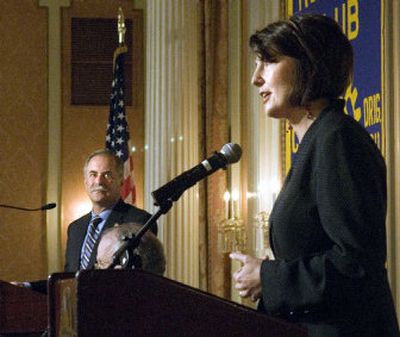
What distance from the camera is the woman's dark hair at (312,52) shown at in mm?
2057

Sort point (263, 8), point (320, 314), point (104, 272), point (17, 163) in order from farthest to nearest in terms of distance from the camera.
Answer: point (17, 163) < point (263, 8) < point (320, 314) < point (104, 272)

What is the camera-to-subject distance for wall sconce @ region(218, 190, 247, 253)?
25.8 feet

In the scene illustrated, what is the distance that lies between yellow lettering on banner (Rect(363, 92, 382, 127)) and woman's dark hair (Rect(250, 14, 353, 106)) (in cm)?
303

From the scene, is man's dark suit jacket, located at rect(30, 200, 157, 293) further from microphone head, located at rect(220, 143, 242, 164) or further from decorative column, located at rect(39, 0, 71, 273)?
decorative column, located at rect(39, 0, 71, 273)

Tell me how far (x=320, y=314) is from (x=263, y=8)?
5.78 meters

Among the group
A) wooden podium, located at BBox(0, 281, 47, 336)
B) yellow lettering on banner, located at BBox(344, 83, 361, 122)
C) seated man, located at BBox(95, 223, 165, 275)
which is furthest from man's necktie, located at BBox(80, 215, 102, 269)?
seated man, located at BBox(95, 223, 165, 275)

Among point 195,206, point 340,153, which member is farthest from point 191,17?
point 340,153

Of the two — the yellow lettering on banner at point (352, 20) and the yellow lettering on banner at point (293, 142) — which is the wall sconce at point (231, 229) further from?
the yellow lettering on banner at point (352, 20)

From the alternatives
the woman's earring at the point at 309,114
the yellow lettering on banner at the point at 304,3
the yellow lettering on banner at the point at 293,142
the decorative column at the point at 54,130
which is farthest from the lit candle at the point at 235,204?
the woman's earring at the point at 309,114

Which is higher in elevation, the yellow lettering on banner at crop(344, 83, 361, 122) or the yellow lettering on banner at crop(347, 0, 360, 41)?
the yellow lettering on banner at crop(347, 0, 360, 41)

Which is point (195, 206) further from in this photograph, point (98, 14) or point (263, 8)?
point (98, 14)

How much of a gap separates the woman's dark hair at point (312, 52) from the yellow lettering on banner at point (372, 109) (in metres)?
3.03

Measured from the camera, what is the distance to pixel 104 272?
1.73 metres

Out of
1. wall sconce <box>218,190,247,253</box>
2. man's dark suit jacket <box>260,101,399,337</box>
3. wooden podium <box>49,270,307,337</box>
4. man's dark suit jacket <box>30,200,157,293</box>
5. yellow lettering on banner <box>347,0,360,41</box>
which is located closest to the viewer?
wooden podium <box>49,270,307,337</box>
